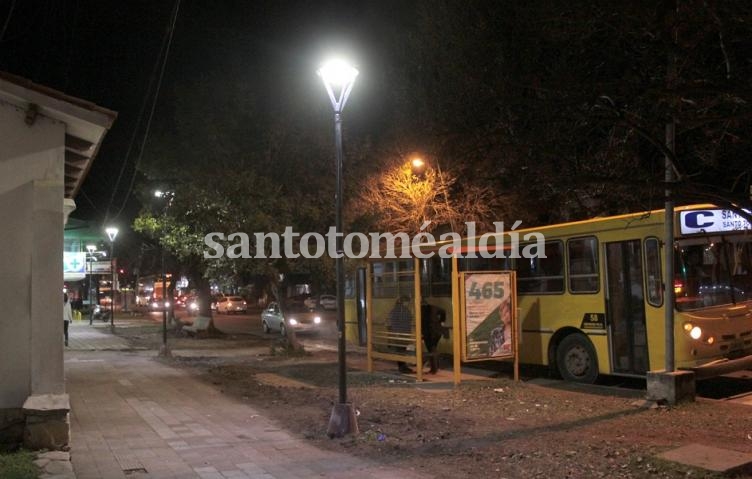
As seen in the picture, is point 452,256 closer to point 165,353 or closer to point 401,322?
point 401,322

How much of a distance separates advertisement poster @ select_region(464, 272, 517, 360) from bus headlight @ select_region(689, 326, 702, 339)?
321 cm

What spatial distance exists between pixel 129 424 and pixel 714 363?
899cm

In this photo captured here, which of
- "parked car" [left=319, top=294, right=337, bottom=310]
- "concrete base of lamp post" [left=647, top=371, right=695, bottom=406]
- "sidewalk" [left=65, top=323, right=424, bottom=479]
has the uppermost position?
"parked car" [left=319, top=294, right=337, bottom=310]

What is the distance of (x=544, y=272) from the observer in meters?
13.5

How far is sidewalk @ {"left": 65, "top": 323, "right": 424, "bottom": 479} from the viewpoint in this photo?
7.38 meters

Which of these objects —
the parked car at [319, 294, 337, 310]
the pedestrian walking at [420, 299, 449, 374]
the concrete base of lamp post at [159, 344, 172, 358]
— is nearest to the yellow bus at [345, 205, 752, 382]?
the pedestrian walking at [420, 299, 449, 374]

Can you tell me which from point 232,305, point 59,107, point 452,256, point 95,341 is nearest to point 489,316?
point 452,256

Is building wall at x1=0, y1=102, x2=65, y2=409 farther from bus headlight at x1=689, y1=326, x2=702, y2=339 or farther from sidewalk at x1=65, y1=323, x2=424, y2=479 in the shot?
bus headlight at x1=689, y1=326, x2=702, y2=339

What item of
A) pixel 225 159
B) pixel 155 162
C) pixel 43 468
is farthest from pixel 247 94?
pixel 43 468

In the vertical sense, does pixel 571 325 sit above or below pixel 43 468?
above

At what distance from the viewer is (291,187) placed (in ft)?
58.5

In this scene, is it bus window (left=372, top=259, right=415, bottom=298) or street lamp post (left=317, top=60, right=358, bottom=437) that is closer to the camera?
street lamp post (left=317, top=60, right=358, bottom=437)

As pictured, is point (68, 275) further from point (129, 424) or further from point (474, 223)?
point (129, 424)

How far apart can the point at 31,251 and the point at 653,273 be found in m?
9.27
